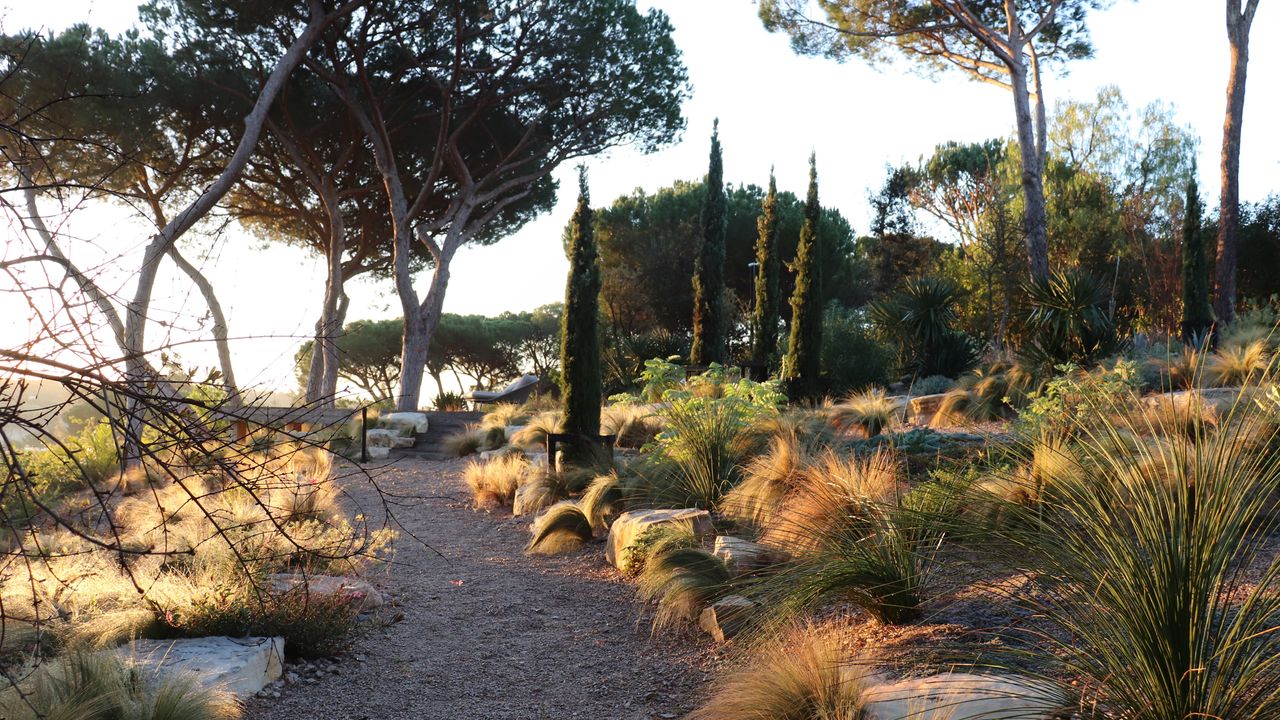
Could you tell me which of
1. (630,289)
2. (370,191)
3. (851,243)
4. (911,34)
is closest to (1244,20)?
(911,34)

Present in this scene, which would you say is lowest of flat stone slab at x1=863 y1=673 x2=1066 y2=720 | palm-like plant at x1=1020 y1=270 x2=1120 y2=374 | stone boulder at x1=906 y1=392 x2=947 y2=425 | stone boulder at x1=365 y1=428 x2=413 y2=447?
stone boulder at x1=365 y1=428 x2=413 y2=447

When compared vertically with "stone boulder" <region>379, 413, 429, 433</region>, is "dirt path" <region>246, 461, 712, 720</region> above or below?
below

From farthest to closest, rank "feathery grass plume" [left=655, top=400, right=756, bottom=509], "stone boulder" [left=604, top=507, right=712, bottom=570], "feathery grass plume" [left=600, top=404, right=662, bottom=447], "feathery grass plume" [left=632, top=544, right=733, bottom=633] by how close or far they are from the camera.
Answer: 1. "feathery grass plume" [left=600, top=404, right=662, bottom=447]
2. "feathery grass plume" [left=655, top=400, right=756, bottom=509]
3. "stone boulder" [left=604, top=507, right=712, bottom=570]
4. "feathery grass plume" [left=632, top=544, right=733, bottom=633]

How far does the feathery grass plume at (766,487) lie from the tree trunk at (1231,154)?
1250 centimetres

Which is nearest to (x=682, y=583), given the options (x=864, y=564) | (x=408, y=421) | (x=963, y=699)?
(x=864, y=564)

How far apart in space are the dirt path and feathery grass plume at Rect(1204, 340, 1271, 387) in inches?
255

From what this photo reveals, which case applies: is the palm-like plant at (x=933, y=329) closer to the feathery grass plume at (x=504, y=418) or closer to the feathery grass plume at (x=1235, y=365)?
the feathery grass plume at (x=1235, y=365)

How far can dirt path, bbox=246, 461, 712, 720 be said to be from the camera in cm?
369

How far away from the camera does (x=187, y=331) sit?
7.31ft

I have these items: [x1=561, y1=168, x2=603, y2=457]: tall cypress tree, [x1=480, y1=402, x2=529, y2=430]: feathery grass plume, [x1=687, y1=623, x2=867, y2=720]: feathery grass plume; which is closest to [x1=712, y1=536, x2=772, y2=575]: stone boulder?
[x1=687, y1=623, x2=867, y2=720]: feathery grass plume

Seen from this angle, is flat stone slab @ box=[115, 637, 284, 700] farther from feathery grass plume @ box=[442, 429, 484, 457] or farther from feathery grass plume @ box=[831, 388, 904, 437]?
feathery grass plume @ box=[442, 429, 484, 457]

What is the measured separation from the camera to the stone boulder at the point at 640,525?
553 cm

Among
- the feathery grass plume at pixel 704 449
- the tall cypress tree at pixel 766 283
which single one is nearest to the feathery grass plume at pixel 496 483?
the feathery grass plume at pixel 704 449

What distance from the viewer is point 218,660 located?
3.63 metres
